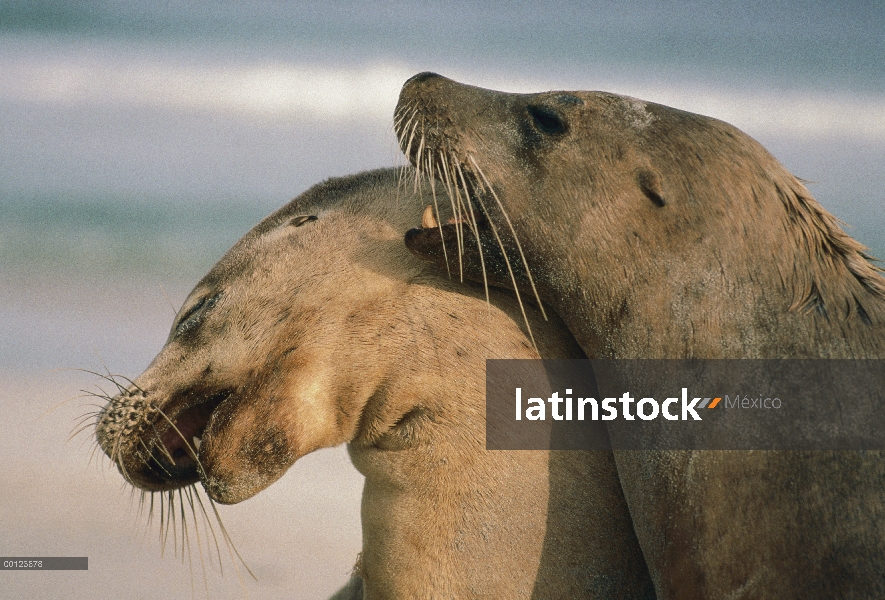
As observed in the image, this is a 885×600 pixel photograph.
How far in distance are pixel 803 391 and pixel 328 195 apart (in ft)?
6.10

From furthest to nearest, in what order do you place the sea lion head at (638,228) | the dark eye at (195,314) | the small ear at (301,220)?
the small ear at (301,220) < the dark eye at (195,314) < the sea lion head at (638,228)

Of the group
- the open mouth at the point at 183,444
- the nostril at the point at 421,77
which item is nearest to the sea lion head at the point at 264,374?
the open mouth at the point at 183,444

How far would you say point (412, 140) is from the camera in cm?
345

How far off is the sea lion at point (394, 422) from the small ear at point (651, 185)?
0.58 m

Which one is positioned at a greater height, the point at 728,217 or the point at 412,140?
the point at 412,140

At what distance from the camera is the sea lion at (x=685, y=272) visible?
292 cm

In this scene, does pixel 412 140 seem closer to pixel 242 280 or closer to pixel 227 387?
pixel 242 280

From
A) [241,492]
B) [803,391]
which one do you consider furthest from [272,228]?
[803,391]

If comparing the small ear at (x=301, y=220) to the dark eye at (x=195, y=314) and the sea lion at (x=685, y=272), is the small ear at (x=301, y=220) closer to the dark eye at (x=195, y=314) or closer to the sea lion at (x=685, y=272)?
the dark eye at (x=195, y=314)

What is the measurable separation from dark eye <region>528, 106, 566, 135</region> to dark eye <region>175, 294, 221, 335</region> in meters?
1.27

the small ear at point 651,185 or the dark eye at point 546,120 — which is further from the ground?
the dark eye at point 546,120

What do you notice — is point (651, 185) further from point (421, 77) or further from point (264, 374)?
point (264, 374)

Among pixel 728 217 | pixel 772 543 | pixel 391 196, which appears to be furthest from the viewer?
pixel 391 196

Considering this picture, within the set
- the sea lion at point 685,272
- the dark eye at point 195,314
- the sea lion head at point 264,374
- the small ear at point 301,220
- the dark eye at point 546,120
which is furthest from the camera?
the small ear at point 301,220
